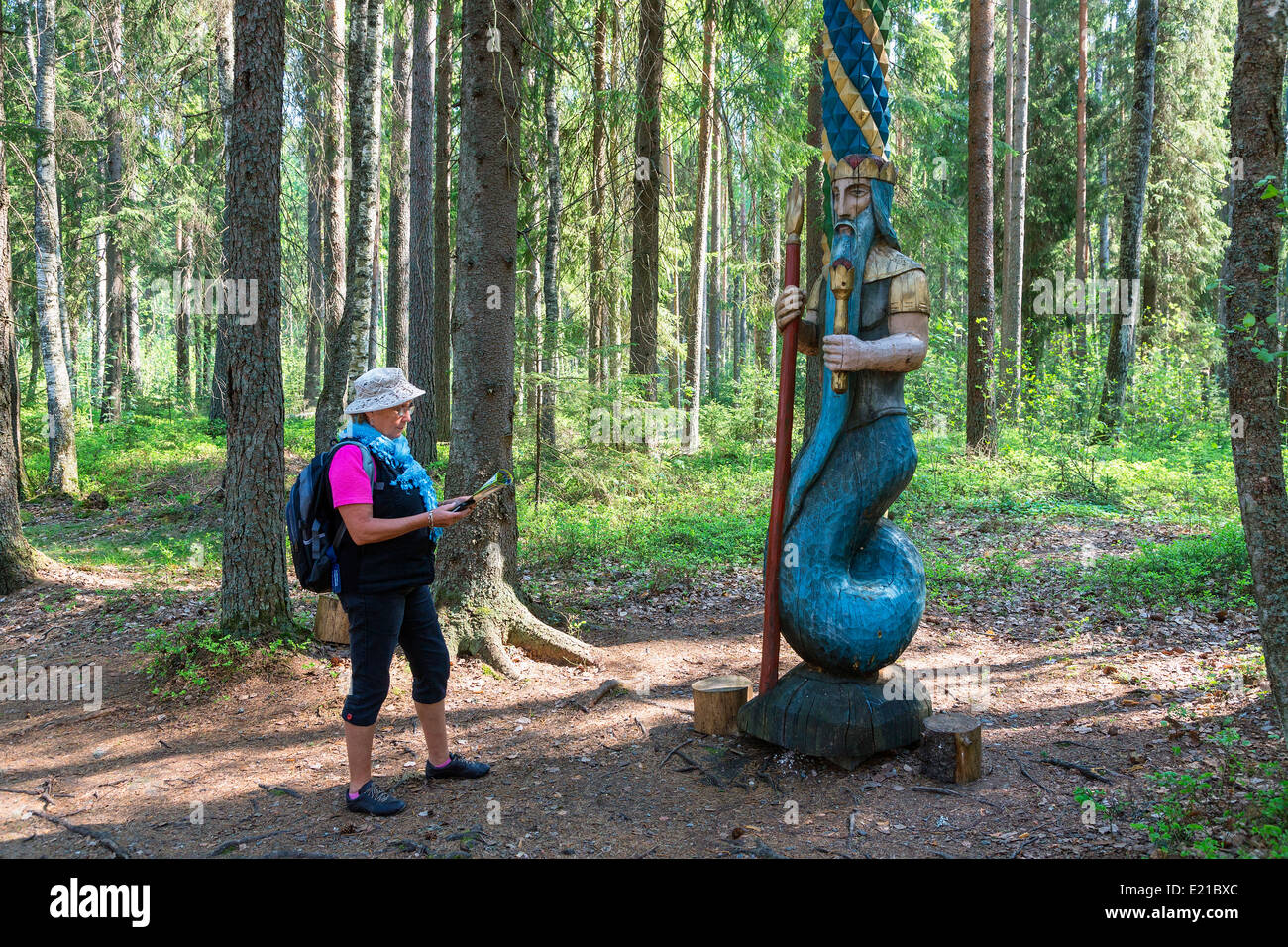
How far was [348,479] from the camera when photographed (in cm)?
394

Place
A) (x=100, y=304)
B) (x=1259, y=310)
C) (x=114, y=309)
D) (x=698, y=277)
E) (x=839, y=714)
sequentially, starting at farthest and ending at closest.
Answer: (x=100, y=304) → (x=114, y=309) → (x=698, y=277) → (x=839, y=714) → (x=1259, y=310)

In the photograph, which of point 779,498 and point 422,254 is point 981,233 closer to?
point 422,254

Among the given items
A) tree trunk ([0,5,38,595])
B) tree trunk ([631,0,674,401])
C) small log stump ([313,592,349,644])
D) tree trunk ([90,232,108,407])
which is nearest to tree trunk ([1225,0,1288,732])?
small log stump ([313,592,349,644])

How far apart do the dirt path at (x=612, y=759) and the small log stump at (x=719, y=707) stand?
12 cm

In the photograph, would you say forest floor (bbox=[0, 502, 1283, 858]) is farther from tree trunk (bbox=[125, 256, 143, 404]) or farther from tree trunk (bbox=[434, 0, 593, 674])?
tree trunk (bbox=[125, 256, 143, 404])

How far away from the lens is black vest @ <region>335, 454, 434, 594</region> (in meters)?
4.07

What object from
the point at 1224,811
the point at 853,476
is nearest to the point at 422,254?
the point at 853,476

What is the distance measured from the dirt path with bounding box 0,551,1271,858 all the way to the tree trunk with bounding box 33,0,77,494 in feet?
22.8

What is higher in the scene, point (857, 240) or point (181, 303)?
point (181, 303)

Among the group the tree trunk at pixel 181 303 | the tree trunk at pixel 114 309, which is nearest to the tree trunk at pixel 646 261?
the tree trunk at pixel 181 303

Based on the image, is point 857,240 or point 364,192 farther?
point 364,192

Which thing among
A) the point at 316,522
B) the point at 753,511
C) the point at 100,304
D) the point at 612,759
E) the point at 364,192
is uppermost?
the point at 100,304

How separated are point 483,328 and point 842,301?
2.81 metres
